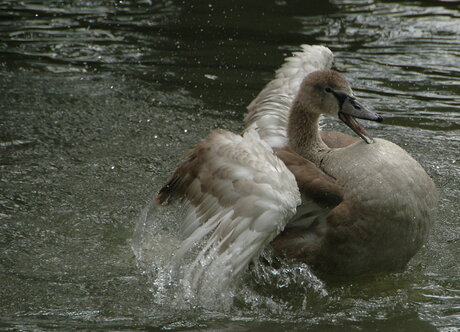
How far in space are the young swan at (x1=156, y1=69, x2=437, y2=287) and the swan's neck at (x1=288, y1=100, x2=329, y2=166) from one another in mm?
257

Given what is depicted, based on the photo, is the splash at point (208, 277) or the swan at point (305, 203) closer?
the swan at point (305, 203)

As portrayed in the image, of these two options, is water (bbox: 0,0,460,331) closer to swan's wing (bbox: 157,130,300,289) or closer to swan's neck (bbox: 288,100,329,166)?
swan's wing (bbox: 157,130,300,289)

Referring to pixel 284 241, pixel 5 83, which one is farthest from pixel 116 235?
pixel 5 83

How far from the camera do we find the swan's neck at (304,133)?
578 centimetres

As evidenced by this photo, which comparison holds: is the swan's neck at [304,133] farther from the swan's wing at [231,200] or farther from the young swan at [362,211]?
the swan's wing at [231,200]

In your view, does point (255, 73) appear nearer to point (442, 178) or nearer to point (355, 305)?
point (442, 178)

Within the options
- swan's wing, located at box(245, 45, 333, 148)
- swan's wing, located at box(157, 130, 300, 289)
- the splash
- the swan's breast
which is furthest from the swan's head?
the splash

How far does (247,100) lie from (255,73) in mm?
750

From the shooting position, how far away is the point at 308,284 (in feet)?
17.5

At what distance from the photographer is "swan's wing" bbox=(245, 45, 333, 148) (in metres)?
6.50

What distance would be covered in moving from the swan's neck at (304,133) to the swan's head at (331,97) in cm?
8

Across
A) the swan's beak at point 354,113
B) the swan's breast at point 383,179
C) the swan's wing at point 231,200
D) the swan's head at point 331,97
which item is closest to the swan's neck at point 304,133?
the swan's head at point 331,97

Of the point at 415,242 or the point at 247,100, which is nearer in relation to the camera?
the point at 415,242

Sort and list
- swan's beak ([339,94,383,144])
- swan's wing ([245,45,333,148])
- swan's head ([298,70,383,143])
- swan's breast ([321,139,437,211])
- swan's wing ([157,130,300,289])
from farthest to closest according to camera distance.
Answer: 1. swan's wing ([245,45,333,148])
2. swan's head ([298,70,383,143])
3. swan's beak ([339,94,383,144])
4. swan's breast ([321,139,437,211])
5. swan's wing ([157,130,300,289])
